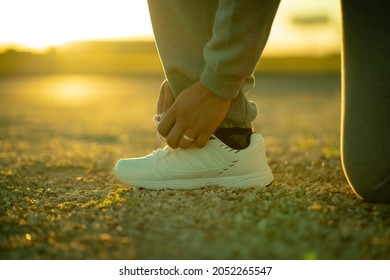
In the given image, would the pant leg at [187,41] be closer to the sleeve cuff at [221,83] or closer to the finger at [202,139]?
the sleeve cuff at [221,83]

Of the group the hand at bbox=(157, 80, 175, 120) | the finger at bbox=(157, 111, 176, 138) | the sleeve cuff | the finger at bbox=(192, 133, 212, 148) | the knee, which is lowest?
the knee

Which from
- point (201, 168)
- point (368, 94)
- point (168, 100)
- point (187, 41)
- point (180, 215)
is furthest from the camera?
point (168, 100)

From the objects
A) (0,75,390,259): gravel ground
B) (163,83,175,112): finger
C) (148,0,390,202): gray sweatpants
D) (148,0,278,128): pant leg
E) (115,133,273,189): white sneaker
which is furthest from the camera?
(163,83,175,112): finger

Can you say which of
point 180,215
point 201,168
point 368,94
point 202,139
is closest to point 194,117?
point 202,139

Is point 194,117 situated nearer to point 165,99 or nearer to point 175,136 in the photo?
point 175,136

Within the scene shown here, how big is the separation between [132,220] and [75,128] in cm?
454

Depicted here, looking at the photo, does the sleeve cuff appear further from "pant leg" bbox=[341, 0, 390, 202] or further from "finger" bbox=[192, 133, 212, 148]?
"pant leg" bbox=[341, 0, 390, 202]

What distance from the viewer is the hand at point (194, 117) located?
1950mm

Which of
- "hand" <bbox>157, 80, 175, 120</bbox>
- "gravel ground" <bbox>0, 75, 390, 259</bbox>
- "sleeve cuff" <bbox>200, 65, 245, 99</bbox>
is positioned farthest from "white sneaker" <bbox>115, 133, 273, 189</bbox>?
"sleeve cuff" <bbox>200, 65, 245, 99</bbox>

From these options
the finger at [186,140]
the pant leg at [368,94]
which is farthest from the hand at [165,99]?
the pant leg at [368,94]

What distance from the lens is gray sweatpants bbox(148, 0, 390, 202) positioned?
1.78 metres

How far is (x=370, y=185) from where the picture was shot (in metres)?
1.99

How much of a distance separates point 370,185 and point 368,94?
0.41 m
